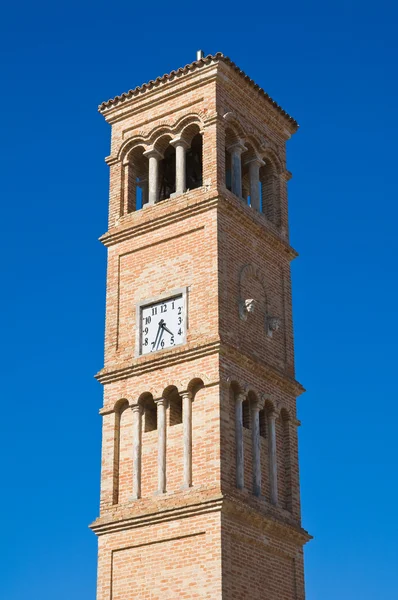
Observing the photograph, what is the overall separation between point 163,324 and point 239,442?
143 inches

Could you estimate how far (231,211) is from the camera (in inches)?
1197

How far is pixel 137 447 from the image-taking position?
28859 millimetres

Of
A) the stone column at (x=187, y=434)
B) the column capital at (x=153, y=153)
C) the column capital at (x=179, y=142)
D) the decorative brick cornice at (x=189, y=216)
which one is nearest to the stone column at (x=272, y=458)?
the stone column at (x=187, y=434)

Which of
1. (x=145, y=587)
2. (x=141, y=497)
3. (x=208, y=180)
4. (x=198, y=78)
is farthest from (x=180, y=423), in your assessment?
(x=198, y=78)

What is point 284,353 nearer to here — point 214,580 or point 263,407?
point 263,407

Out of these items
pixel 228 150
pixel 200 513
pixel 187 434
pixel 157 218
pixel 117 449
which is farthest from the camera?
pixel 228 150

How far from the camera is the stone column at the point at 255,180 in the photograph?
32.4 meters

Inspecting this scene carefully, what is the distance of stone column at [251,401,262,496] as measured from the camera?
2831 cm

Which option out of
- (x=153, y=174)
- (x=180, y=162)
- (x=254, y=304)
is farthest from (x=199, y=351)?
(x=153, y=174)

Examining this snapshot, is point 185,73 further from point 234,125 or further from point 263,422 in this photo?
point 263,422

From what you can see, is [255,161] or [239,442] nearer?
[239,442]

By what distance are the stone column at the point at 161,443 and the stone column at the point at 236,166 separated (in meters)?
6.06

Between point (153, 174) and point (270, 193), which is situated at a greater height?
point (270, 193)

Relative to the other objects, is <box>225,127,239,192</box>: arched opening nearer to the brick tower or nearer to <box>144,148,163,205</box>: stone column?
the brick tower
